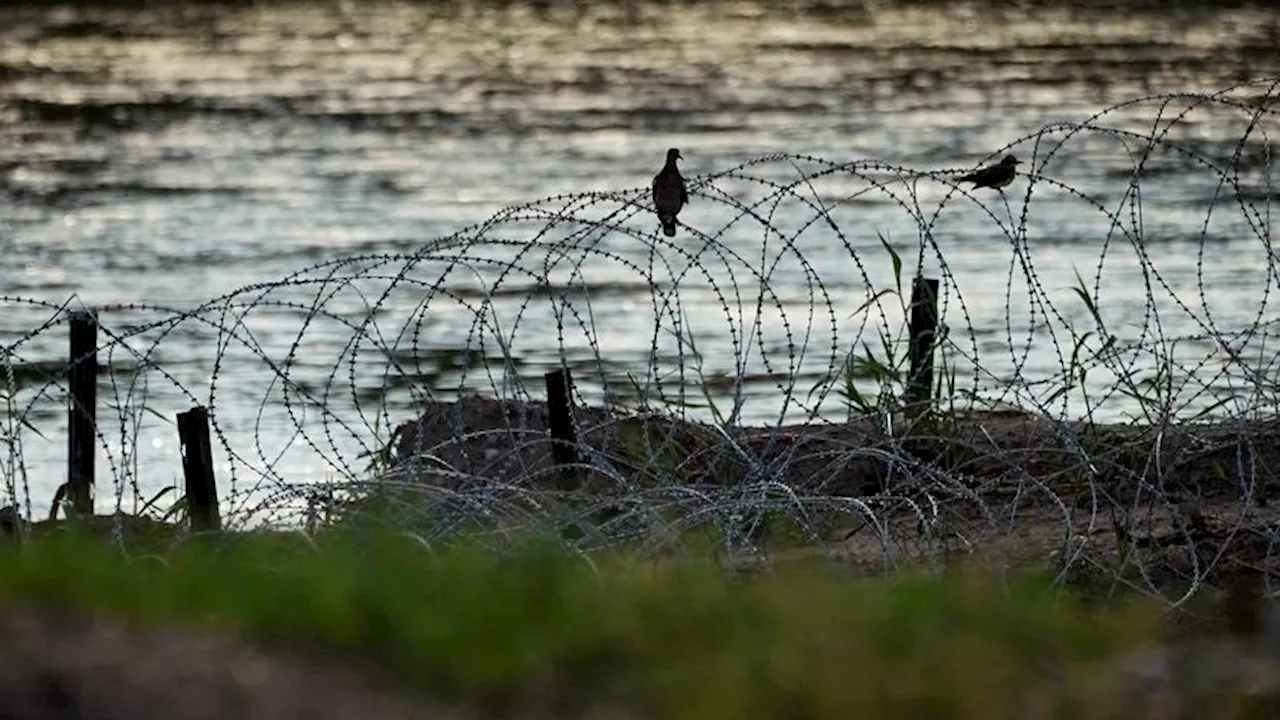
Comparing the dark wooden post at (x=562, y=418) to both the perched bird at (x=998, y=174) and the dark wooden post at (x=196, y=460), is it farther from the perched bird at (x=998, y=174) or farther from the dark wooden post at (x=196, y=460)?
the perched bird at (x=998, y=174)

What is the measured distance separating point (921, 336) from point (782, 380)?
13.1ft

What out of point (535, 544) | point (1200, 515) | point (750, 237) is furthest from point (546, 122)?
point (535, 544)

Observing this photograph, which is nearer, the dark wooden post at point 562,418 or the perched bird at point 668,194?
the dark wooden post at point 562,418

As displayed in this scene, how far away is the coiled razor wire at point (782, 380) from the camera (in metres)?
7.69

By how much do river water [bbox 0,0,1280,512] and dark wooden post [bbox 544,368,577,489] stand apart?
245mm

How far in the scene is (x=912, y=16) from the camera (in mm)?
39000

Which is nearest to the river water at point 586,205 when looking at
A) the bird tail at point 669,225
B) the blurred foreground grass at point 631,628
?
the bird tail at point 669,225

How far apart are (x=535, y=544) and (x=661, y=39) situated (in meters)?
30.4

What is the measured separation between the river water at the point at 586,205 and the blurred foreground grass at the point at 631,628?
1.45 metres

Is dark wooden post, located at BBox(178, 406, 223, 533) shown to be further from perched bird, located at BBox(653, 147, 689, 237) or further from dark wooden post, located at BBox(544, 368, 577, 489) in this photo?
perched bird, located at BBox(653, 147, 689, 237)

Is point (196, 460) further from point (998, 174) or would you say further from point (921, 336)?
point (998, 174)

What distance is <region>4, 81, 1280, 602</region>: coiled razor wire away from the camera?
7.69 metres

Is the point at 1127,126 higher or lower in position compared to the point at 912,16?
lower

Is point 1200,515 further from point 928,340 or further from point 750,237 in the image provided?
point 750,237
